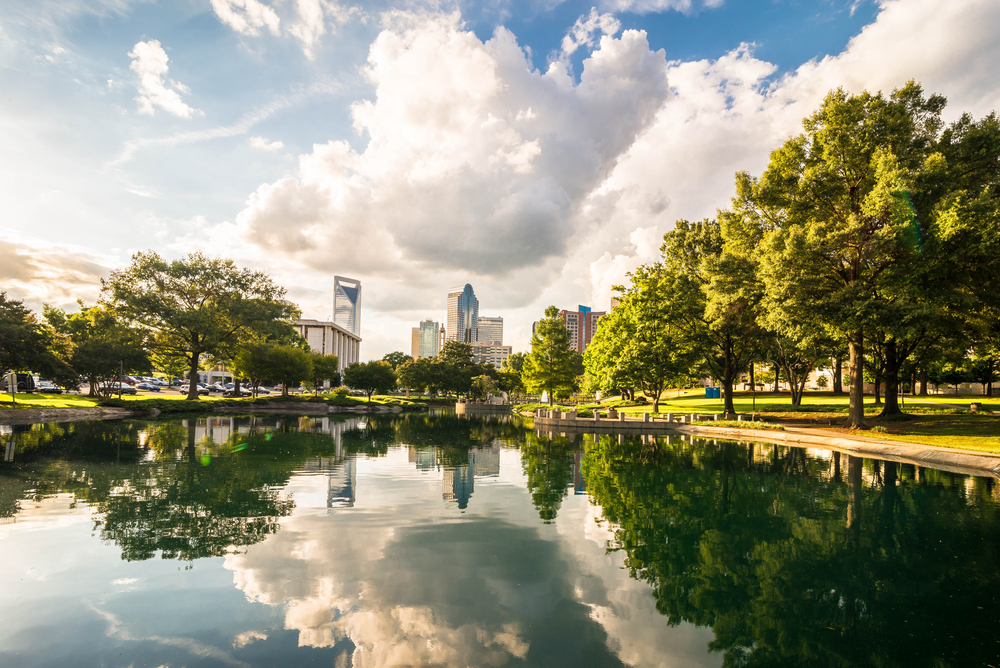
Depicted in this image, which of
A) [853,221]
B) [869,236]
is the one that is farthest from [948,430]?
[853,221]

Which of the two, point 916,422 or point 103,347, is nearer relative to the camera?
point 916,422

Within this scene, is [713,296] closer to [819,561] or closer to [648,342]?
[648,342]

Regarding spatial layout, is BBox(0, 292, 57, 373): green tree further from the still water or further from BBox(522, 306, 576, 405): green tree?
BBox(522, 306, 576, 405): green tree

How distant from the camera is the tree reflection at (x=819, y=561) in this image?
20.7ft

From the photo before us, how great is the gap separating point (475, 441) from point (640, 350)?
2081cm

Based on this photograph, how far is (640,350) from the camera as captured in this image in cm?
4428

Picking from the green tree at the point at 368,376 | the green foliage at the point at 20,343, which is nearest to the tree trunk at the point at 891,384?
the green foliage at the point at 20,343

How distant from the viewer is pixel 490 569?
8672 millimetres

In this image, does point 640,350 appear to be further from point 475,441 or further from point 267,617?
point 267,617

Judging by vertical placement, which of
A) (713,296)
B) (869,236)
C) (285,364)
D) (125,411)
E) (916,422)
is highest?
(869,236)

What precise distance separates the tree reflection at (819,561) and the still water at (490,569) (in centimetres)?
5

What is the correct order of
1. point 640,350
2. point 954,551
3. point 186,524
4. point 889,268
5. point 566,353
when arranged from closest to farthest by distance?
point 954,551 → point 186,524 → point 889,268 → point 640,350 → point 566,353

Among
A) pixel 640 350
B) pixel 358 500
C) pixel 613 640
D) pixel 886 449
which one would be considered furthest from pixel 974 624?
pixel 640 350

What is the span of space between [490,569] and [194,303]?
60.7m
